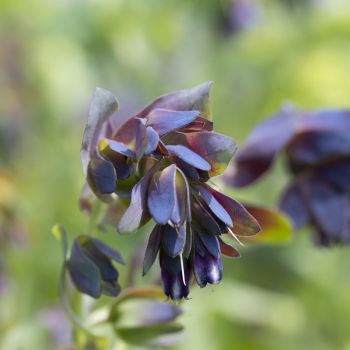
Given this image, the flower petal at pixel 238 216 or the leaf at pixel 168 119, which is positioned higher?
the leaf at pixel 168 119

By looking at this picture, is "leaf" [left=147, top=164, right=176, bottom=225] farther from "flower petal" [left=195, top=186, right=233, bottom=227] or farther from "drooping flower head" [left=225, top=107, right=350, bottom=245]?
"drooping flower head" [left=225, top=107, right=350, bottom=245]

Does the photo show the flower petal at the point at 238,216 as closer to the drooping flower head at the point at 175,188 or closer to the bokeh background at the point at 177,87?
the drooping flower head at the point at 175,188

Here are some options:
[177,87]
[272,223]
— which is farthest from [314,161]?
[177,87]

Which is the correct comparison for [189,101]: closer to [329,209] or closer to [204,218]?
[204,218]

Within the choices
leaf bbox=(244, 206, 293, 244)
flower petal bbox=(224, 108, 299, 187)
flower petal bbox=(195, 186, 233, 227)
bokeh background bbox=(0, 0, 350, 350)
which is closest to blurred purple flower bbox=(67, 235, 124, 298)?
flower petal bbox=(195, 186, 233, 227)

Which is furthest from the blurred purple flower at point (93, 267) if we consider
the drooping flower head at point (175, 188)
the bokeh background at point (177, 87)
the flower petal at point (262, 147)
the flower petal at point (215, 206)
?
the bokeh background at point (177, 87)
